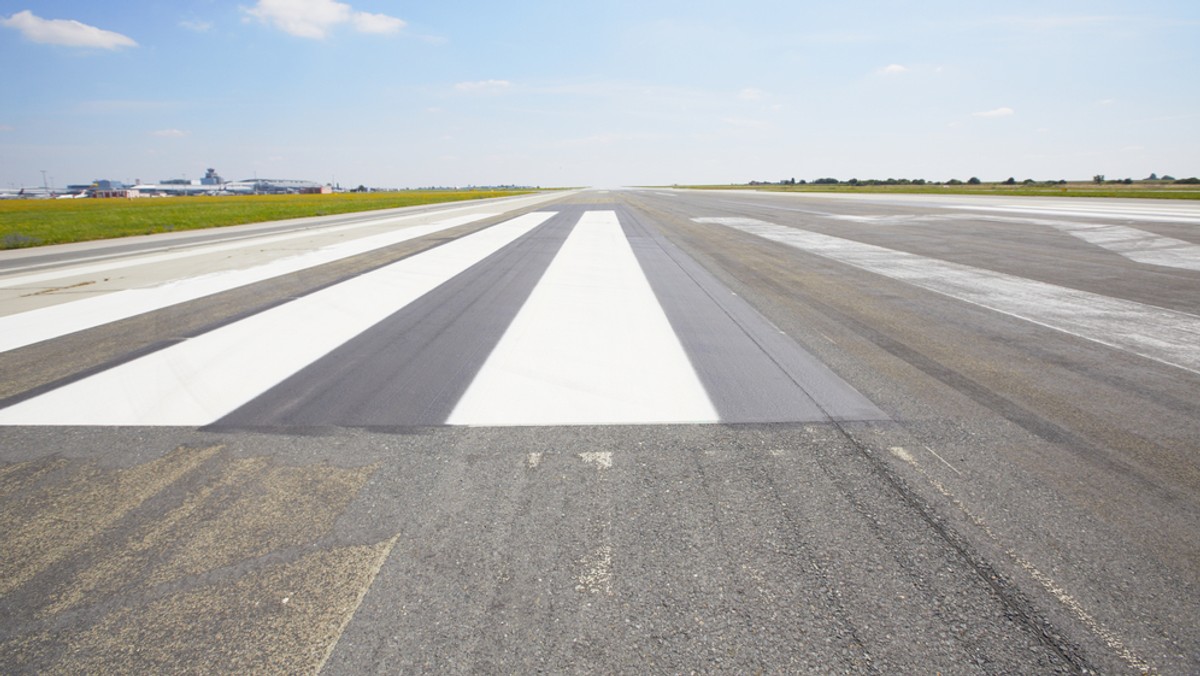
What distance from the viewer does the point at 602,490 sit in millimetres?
2447

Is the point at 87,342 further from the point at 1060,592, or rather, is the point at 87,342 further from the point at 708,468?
the point at 1060,592

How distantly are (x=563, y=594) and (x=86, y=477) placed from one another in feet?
8.02

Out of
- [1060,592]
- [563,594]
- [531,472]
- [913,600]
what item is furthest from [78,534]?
[1060,592]

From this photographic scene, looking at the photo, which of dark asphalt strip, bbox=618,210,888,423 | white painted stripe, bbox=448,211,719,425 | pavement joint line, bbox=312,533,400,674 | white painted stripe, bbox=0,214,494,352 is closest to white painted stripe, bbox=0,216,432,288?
white painted stripe, bbox=0,214,494,352

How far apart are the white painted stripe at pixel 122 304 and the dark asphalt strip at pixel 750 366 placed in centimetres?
581

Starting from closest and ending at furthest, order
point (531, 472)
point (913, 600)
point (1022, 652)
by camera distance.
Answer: point (1022, 652) → point (913, 600) → point (531, 472)

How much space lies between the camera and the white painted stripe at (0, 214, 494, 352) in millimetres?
5332

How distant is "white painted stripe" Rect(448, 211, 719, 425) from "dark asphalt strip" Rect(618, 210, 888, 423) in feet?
0.51

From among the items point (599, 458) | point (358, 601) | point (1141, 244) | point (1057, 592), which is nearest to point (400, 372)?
point (599, 458)

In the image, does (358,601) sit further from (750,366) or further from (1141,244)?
(1141,244)

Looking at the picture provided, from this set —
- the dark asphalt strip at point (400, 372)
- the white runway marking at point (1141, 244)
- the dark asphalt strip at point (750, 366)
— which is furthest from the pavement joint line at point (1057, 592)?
the white runway marking at point (1141, 244)

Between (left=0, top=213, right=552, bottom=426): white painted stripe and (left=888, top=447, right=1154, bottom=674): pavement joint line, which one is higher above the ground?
(left=0, top=213, right=552, bottom=426): white painted stripe

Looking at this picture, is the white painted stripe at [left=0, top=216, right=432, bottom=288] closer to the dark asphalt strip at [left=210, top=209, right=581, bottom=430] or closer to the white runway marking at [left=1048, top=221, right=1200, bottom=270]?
the dark asphalt strip at [left=210, top=209, right=581, bottom=430]

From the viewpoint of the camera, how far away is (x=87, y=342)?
16.1 feet
